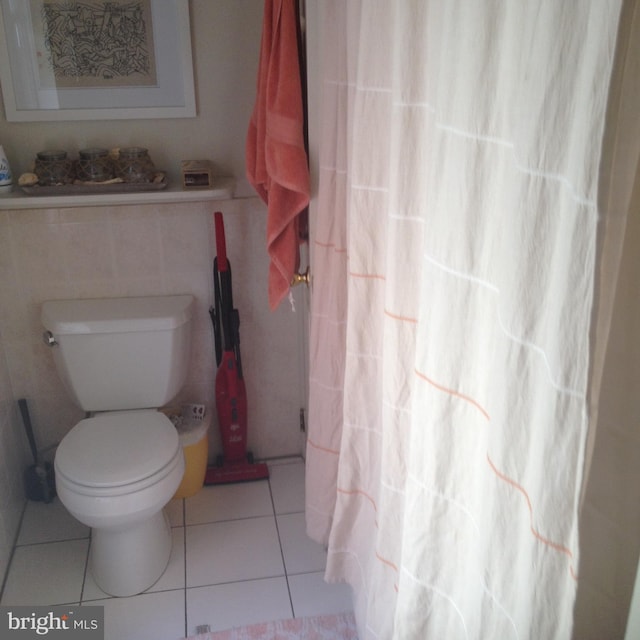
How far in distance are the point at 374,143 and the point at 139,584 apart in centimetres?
154

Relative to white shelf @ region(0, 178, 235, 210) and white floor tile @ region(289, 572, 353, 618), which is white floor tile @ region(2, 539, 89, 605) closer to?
white floor tile @ region(289, 572, 353, 618)

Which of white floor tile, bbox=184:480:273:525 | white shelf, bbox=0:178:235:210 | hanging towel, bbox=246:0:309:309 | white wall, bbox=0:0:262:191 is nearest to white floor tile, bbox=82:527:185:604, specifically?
white floor tile, bbox=184:480:273:525

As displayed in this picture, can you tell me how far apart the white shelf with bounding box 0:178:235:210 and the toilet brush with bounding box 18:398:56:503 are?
2.42 ft

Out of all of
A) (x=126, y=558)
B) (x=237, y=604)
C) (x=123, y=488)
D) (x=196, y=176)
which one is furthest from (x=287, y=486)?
(x=196, y=176)

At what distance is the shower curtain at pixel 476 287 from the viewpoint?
2.05 feet

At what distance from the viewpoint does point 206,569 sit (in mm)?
2076

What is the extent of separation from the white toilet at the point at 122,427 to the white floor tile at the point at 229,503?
0.65ft

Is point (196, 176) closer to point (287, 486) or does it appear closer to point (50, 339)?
point (50, 339)

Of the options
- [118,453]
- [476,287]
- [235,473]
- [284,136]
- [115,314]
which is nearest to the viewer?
[476,287]

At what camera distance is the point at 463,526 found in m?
0.94

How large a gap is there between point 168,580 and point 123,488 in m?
0.42

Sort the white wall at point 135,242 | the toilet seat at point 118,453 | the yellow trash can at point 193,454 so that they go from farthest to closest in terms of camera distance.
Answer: the yellow trash can at point 193,454, the white wall at point 135,242, the toilet seat at point 118,453

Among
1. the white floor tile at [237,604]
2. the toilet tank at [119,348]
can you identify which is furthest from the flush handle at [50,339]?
the white floor tile at [237,604]

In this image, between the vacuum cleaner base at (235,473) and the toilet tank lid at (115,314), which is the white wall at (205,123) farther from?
the vacuum cleaner base at (235,473)
